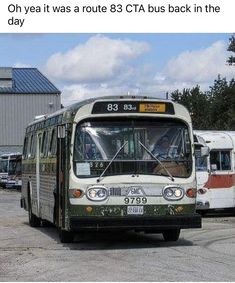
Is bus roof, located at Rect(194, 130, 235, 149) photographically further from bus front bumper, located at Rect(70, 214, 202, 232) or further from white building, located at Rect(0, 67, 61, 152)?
white building, located at Rect(0, 67, 61, 152)

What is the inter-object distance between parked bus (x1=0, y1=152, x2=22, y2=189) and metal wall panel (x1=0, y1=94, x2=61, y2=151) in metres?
20.7

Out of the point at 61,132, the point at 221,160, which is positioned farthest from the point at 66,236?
the point at 221,160

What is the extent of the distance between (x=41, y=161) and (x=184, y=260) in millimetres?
6577

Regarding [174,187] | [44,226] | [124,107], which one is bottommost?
[44,226]

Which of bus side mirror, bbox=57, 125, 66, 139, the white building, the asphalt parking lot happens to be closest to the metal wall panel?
the white building

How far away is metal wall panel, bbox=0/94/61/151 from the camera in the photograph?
75312 mm

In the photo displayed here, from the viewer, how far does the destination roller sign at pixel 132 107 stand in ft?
43.5

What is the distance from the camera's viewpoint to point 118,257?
1193cm

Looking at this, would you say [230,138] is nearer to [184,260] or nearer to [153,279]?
[184,260]

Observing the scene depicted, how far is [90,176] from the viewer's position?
1295 centimetres

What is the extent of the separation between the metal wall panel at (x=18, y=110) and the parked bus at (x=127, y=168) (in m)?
62.2

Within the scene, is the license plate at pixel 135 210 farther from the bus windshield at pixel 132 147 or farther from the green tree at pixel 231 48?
the green tree at pixel 231 48

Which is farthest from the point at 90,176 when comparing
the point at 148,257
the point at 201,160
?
the point at 201,160

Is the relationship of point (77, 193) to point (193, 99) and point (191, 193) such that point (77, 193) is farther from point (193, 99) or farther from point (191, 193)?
point (193, 99)
